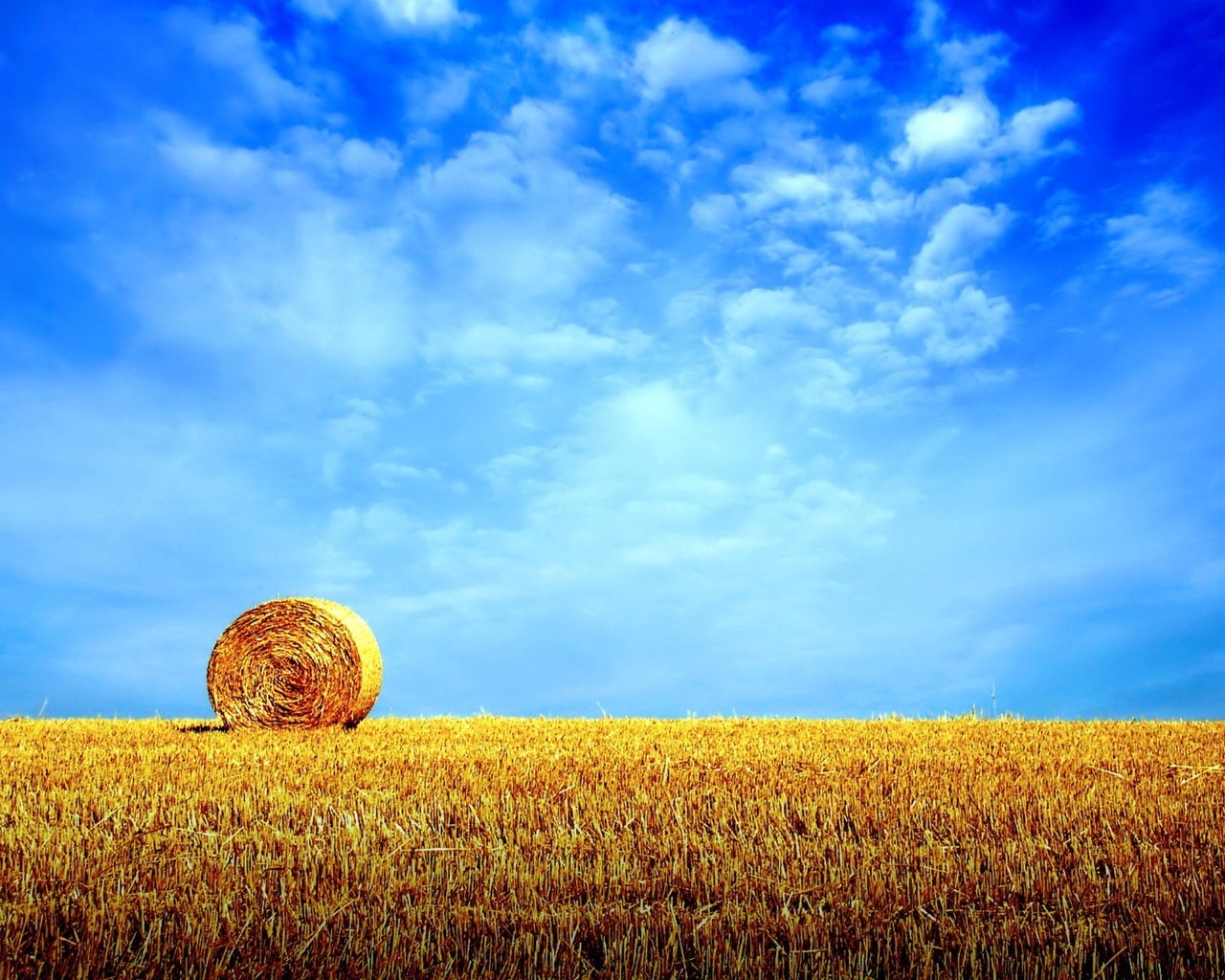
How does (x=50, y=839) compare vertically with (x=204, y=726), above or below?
below

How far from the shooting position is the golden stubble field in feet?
12.8

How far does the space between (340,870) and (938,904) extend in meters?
2.81

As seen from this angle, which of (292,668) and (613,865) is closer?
(613,865)

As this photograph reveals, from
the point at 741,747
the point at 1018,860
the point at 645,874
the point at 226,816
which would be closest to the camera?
the point at 645,874

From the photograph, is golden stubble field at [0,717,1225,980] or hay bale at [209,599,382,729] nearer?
golden stubble field at [0,717,1225,980]

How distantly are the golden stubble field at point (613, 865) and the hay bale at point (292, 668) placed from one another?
132 inches

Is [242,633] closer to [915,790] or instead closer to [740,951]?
[915,790]

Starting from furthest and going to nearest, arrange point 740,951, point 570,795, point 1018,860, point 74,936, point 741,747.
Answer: point 741,747 → point 570,795 → point 1018,860 → point 74,936 → point 740,951

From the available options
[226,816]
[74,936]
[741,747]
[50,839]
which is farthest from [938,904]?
[741,747]

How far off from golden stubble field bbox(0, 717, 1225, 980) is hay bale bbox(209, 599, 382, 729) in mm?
3360

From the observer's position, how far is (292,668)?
1300 cm

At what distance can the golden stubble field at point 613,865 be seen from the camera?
12.8ft

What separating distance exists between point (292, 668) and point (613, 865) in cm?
891

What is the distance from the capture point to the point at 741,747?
399 inches
